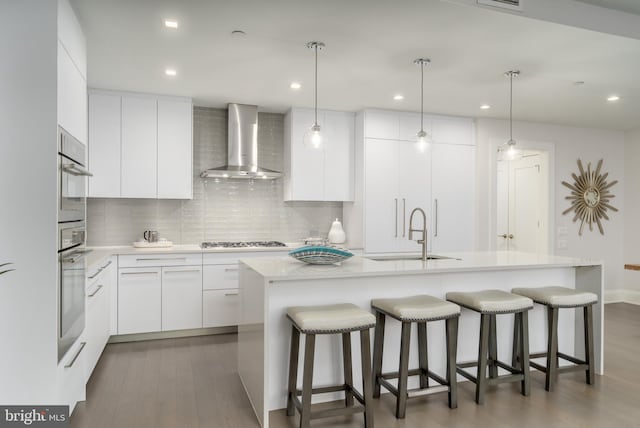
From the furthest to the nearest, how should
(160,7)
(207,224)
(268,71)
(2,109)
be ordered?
(207,224) → (268,71) → (160,7) → (2,109)

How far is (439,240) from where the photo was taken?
5.24 metres

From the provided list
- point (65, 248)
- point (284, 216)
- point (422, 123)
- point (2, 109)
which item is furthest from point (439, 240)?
point (2, 109)

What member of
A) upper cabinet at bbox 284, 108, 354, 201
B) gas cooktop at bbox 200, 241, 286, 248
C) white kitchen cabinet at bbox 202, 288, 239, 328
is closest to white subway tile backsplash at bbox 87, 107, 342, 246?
gas cooktop at bbox 200, 241, 286, 248

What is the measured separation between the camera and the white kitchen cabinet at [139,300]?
411cm

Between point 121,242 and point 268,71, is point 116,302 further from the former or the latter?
point 268,71

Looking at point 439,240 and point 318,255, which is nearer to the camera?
point 318,255

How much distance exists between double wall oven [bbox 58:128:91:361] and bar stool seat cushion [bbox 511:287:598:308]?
303 centimetres

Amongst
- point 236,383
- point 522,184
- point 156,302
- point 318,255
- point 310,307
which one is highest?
point 522,184

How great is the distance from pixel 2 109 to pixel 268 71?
2.07 meters

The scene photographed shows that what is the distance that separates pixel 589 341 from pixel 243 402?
2.53 meters

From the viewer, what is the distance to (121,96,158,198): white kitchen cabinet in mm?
4363

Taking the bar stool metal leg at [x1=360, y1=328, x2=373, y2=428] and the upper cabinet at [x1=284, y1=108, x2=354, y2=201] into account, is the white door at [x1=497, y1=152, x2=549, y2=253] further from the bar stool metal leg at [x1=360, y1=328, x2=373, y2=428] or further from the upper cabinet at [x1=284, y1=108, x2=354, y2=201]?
the bar stool metal leg at [x1=360, y1=328, x2=373, y2=428]

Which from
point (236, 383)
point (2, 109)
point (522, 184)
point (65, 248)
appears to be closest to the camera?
point (2, 109)

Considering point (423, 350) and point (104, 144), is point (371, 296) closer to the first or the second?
point (423, 350)
